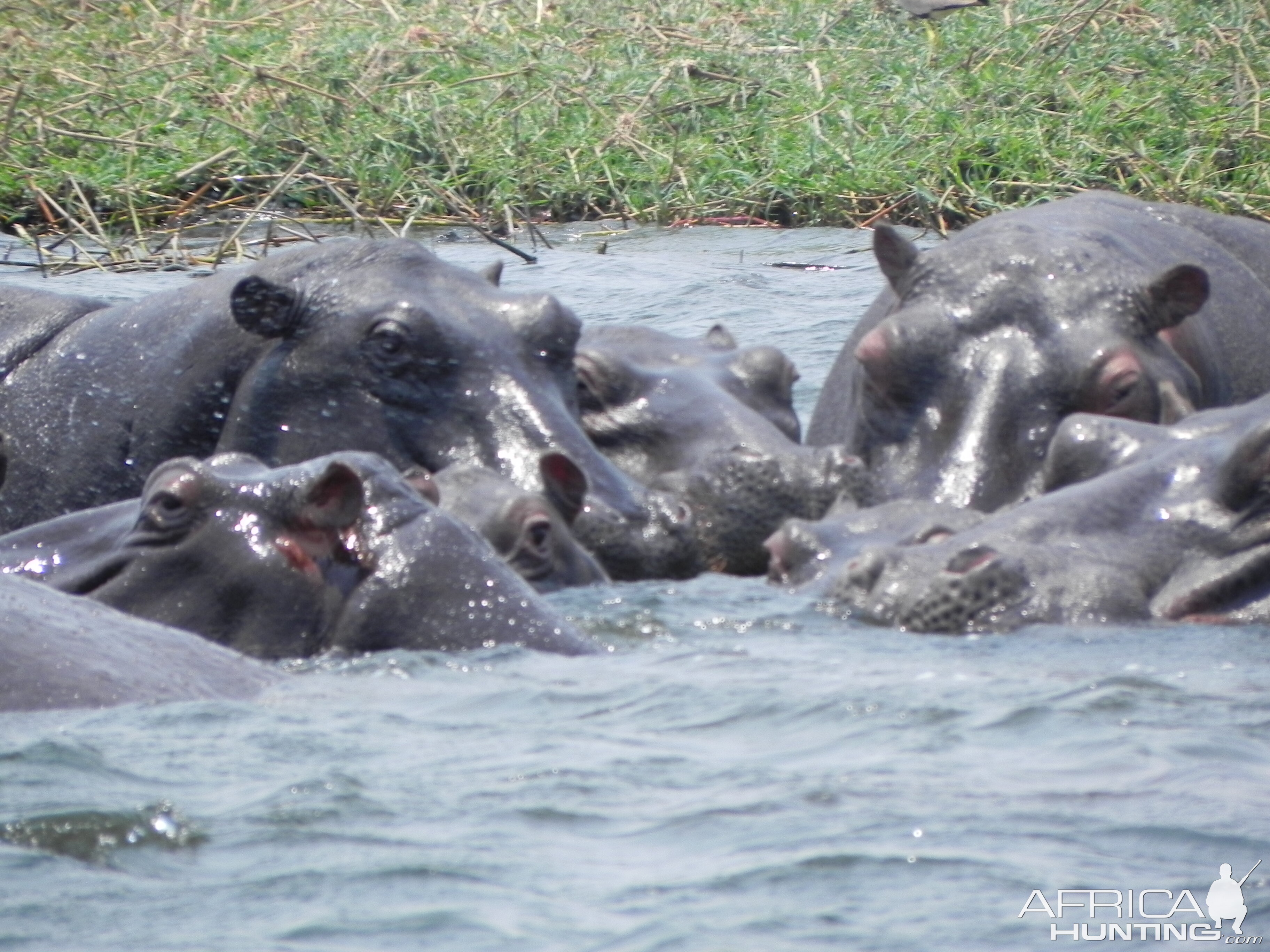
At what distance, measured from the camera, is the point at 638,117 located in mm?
14992

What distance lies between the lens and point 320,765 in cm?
404

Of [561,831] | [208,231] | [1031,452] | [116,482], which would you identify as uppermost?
[561,831]

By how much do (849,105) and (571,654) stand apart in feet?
33.3

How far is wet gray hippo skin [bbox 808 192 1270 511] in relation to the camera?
21.0 ft

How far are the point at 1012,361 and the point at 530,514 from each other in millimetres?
1457

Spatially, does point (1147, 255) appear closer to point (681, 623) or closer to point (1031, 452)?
point (1031, 452)

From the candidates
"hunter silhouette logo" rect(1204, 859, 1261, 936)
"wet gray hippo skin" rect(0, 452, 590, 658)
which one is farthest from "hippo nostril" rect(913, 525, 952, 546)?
"hunter silhouette logo" rect(1204, 859, 1261, 936)

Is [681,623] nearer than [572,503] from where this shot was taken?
Yes

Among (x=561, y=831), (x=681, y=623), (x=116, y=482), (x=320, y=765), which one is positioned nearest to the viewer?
(x=561, y=831)

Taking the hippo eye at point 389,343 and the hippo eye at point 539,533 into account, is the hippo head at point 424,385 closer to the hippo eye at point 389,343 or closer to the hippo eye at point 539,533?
the hippo eye at point 389,343

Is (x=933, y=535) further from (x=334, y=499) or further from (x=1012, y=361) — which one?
(x=334, y=499)

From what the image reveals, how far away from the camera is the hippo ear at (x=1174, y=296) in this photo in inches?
258

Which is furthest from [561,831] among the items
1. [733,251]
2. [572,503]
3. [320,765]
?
[733,251]

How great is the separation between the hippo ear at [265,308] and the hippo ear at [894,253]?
65.3 inches
